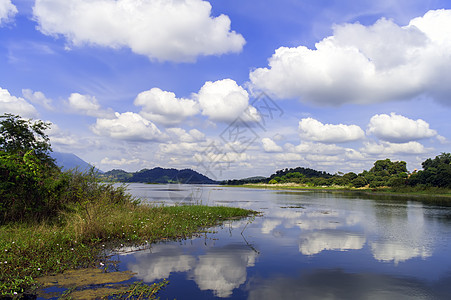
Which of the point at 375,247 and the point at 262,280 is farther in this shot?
the point at 375,247

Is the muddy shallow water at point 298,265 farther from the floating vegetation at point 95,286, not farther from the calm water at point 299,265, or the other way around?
the floating vegetation at point 95,286

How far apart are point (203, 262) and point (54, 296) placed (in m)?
5.48

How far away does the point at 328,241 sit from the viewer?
54.8 feet

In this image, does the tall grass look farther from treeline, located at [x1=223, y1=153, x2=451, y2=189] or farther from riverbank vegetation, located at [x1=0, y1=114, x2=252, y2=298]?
treeline, located at [x1=223, y1=153, x2=451, y2=189]

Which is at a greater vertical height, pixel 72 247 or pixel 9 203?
pixel 9 203

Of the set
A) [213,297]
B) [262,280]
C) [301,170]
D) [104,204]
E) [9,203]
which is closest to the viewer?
[213,297]

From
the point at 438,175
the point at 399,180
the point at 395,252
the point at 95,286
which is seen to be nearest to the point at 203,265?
the point at 95,286

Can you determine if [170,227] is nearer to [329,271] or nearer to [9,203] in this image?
[9,203]

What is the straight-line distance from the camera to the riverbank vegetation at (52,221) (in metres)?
9.55

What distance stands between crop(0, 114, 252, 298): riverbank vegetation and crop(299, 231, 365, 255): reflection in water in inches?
266

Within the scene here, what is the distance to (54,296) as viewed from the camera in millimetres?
7656

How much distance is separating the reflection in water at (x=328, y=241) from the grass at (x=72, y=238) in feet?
21.8

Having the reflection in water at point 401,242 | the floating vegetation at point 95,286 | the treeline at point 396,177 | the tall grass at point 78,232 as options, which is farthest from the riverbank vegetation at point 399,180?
the floating vegetation at point 95,286

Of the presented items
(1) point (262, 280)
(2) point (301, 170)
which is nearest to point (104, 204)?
(1) point (262, 280)
